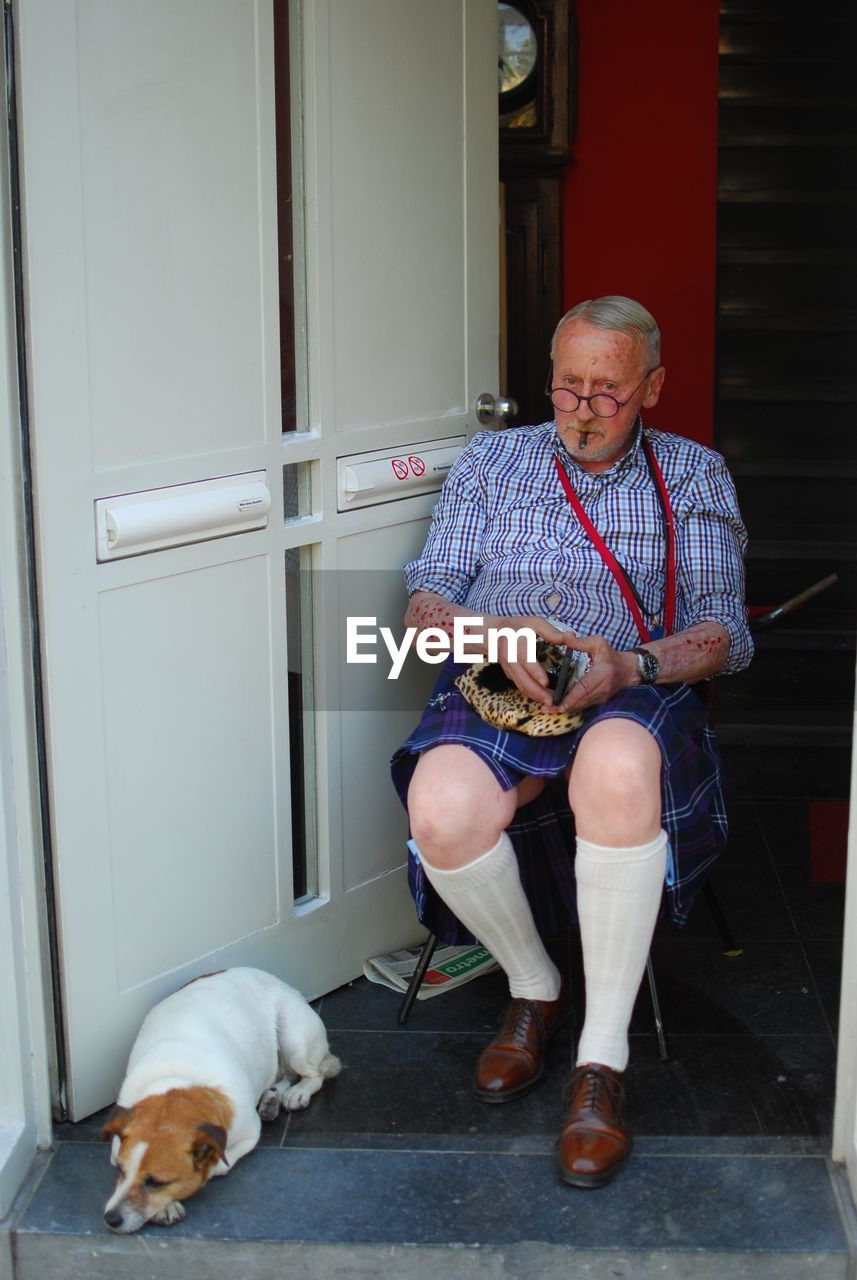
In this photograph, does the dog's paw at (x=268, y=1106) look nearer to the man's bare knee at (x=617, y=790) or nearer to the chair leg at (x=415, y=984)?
the chair leg at (x=415, y=984)

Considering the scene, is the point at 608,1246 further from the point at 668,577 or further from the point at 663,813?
the point at 668,577

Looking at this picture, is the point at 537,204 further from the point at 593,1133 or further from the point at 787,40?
the point at 593,1133

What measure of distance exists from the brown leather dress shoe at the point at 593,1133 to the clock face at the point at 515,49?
3.17m

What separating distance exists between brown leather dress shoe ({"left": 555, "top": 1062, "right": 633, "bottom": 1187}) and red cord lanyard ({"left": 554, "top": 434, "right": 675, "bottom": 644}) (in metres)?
0.73

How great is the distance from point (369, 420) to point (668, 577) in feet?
1.95

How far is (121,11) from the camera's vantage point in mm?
2076

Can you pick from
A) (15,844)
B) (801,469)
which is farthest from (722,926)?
(801,469)

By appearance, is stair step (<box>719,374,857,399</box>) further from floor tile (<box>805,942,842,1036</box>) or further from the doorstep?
the doorstep

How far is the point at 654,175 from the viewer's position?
4598 millimetres

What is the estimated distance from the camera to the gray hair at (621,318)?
8.24 ft

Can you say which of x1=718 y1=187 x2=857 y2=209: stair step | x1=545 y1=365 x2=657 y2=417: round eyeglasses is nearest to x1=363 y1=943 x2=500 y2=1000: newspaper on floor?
x1=545 y1=365 x2=657 y2=417: round eyeglasses

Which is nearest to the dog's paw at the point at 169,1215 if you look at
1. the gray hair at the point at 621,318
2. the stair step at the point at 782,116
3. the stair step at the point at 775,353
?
the gray hair at the point at 621,318

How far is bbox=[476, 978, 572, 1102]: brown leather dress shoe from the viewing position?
92.4 inches

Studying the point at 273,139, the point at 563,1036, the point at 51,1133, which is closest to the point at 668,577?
the point at 563,1036
